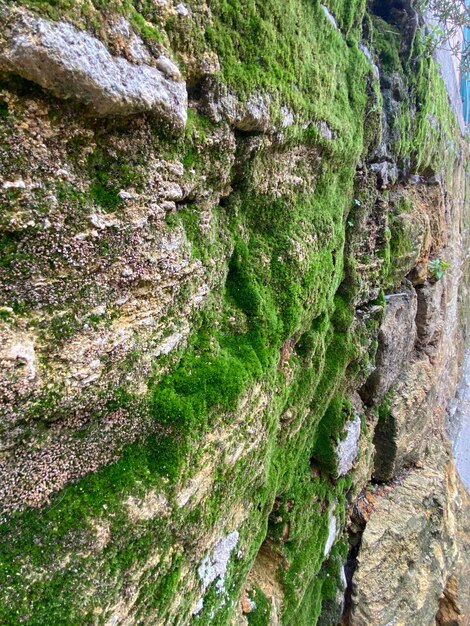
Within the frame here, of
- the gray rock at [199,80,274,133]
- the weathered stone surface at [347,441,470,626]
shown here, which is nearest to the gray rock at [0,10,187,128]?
the gray rock at [199,80,274,133]

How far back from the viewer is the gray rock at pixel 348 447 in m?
4.10

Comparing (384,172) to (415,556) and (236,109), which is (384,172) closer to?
(236,109)

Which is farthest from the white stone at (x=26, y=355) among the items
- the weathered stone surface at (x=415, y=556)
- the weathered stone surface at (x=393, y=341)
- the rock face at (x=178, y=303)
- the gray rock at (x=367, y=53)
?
the weathered stone surface at (x=415, y=556)

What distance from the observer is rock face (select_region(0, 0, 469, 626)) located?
1.41 meters

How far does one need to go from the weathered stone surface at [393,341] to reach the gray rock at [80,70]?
4.25m

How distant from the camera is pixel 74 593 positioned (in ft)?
4.98

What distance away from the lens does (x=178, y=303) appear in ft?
6.63

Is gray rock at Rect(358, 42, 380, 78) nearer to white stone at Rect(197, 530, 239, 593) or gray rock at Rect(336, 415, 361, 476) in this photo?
gray rock at Rect(336, 415, 361, 476)

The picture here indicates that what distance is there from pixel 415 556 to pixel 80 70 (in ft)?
20.3

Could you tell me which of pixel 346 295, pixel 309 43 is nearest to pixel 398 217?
pixel 346 295

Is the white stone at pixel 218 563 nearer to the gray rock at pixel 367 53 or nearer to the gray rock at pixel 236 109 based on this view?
the gray rock at pixel 236 109

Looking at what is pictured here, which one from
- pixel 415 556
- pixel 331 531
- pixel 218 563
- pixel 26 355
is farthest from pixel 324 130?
pixel 415 556

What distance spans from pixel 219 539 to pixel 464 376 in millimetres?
12029

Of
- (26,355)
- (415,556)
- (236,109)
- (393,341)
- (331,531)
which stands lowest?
(415,556)
